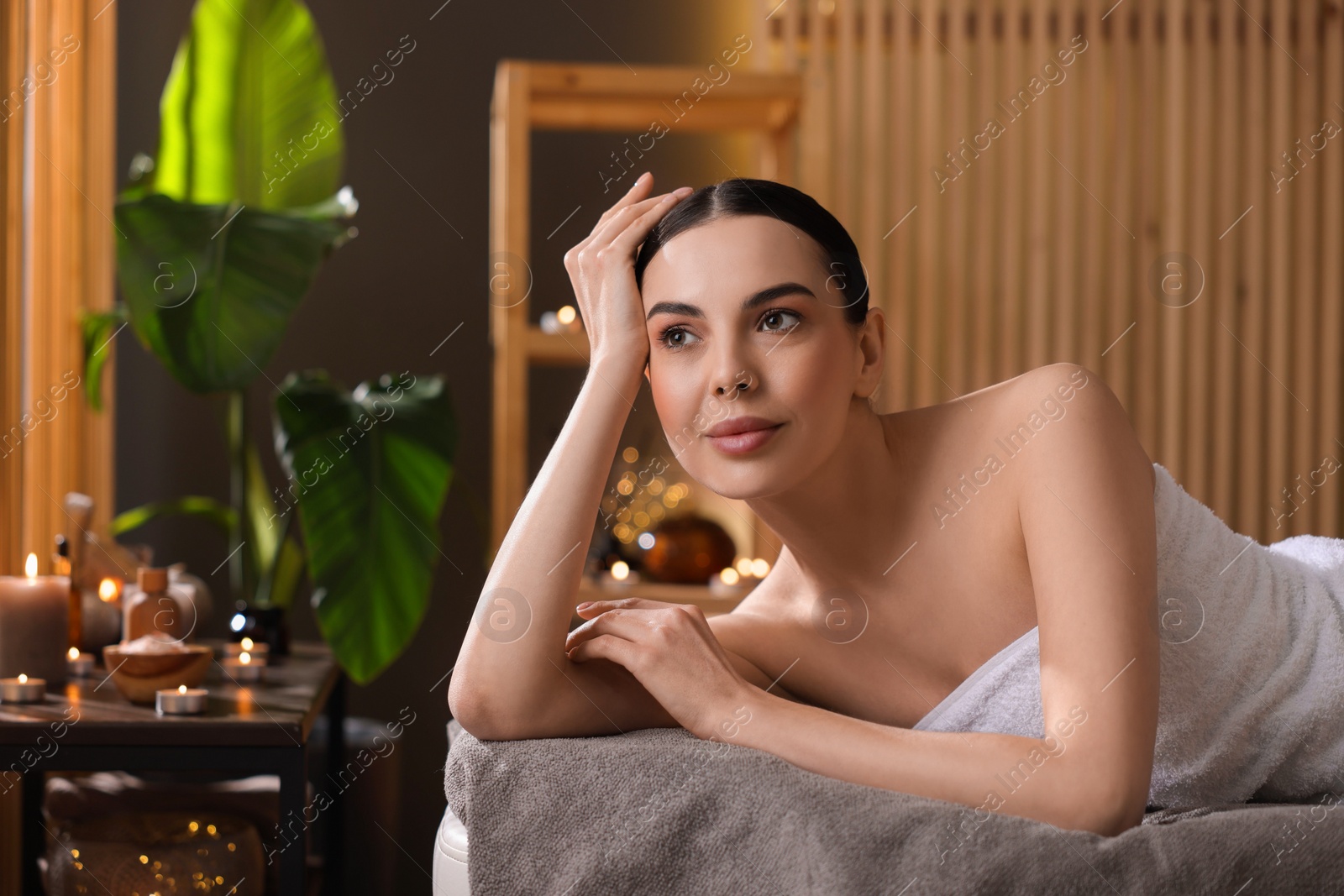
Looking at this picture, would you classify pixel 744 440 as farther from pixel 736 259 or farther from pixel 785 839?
pixel 785 839

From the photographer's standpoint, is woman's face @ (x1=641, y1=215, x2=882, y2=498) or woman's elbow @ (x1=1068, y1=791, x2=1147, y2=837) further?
woman's face @ (x1=641, y1=215, x2=882, y2=498)

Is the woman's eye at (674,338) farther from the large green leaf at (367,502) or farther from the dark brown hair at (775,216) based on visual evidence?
the large green leaf at (367,502)

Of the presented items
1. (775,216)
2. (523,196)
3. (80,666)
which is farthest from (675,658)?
(523,196)

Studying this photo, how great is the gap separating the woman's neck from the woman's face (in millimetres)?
61

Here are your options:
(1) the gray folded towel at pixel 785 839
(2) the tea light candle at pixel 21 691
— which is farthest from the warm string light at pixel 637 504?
(1) the gray folded towel at pixel 785 839

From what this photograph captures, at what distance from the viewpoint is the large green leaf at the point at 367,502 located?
1.61 metres

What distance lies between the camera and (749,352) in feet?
2.83

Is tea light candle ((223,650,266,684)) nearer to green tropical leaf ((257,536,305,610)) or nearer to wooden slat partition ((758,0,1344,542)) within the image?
green tropical leaf ((257,536,305,610))

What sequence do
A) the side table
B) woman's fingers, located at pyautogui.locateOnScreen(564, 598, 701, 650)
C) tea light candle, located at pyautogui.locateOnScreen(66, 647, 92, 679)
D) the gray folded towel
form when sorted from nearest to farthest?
the gray folded towel, woman's fingers, located at pyautogui.locateOnScreen(564, 598, 701, 650), the side table, tea light candle, located at pyautogui.locateOnScreen(66, 647, 92, 679)

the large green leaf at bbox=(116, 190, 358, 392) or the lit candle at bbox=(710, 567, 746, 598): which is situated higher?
the large green leaf at bbox=(116, 190, 358, 392)

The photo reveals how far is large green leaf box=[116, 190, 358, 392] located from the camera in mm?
1547

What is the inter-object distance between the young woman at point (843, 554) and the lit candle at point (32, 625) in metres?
0.75

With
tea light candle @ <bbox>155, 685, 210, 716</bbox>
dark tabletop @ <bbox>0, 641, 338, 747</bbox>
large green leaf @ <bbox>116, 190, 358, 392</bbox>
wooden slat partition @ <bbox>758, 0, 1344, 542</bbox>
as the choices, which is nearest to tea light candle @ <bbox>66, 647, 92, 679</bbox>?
dark tabletop @ <bbox>0, 641, 338, 747</bbox>

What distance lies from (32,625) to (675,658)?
91cm
